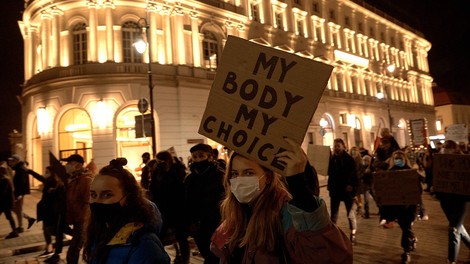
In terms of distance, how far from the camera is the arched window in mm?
21938

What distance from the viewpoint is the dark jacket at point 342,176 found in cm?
746

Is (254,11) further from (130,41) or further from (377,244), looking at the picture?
(377,244)

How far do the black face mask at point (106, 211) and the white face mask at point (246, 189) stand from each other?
33.4 inches

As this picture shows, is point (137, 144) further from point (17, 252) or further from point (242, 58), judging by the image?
point (242, 58)

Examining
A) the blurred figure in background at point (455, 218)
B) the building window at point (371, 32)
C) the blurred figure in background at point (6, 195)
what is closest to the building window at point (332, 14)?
the building window at point (371, 32)

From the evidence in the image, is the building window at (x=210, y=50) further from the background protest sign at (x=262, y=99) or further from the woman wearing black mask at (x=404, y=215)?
the background protest sign at (x=262, y=99)

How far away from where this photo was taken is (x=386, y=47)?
47.1 metres

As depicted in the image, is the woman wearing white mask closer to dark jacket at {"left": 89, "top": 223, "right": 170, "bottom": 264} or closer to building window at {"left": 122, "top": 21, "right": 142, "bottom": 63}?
dark jacket at {"left": 89, "top": 223, "right": 170, "bottom": 264}

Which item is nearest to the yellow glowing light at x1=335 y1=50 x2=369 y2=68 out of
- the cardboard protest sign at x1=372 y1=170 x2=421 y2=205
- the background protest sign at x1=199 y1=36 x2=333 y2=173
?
the cardboard protest sign at x1=372 y1=170 x2=421 y2=205

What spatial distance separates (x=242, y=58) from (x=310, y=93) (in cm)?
62

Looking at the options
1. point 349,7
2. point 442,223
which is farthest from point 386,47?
point 442,223

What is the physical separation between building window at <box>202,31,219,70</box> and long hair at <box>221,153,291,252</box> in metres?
23.5

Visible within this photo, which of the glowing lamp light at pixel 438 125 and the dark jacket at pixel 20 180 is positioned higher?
the glowing lamp light at pixel 438 125

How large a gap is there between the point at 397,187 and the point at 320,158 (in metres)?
2.02
